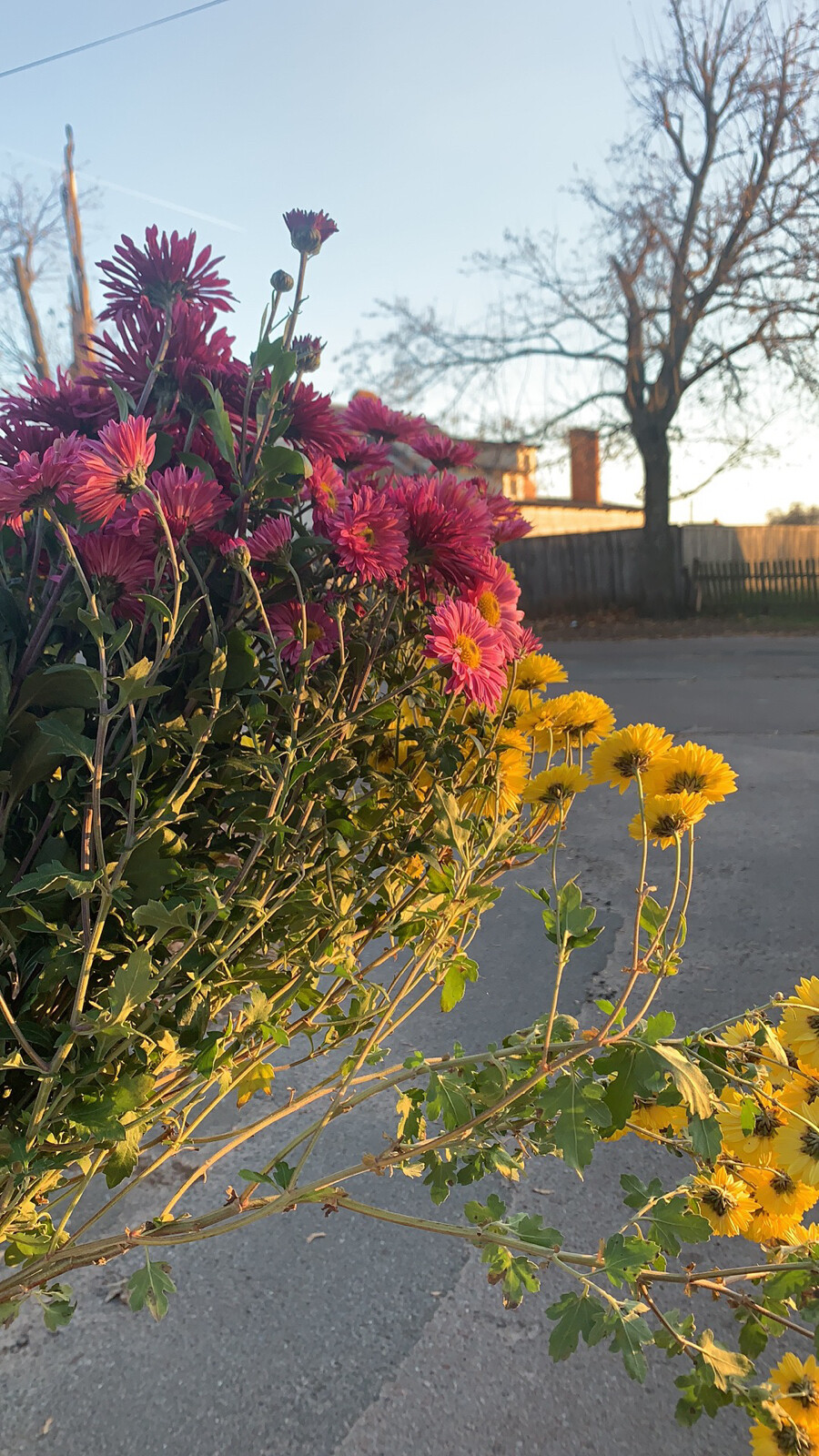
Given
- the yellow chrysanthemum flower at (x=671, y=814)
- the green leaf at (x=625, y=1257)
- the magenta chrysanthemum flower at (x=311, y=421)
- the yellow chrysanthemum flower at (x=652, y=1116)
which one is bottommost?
the green leaf at (x=625, y=1257)

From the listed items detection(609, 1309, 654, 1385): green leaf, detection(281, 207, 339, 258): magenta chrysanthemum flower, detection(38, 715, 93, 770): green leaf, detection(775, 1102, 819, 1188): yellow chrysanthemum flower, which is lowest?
detection(609, 1309, 654, 1385): green leaf

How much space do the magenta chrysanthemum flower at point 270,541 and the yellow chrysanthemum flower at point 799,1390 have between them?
870mm

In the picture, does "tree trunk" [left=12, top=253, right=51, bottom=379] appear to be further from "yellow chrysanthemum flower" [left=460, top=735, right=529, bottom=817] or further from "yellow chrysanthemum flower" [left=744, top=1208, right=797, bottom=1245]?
"yellow chrysanthemum flower" [left=744, top=1208, right=797, bottom=1245]

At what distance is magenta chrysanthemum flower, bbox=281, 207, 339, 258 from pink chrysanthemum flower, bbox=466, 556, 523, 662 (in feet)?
1.12

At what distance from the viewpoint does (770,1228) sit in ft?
3.94

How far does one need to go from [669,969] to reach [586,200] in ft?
62.9

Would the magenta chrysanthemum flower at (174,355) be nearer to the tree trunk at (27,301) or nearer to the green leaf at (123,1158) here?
the green leaf at (123,1158)

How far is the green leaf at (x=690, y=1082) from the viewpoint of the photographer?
95 cm

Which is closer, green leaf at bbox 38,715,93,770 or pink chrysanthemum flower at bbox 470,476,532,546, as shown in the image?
green leaf at bbox 38,715,93,770

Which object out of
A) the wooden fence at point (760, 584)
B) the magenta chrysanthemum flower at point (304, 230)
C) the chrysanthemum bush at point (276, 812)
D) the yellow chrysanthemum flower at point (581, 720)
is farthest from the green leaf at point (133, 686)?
the wooden fence at point (760, 584)

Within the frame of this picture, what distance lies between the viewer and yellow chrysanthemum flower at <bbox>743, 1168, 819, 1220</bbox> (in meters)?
1.13

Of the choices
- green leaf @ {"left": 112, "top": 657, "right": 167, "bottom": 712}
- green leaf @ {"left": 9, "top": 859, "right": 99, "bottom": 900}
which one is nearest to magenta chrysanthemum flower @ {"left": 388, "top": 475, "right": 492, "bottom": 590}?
green leaf @ {"left": 112, "top": 657, "right": 167, "bottom": 712}

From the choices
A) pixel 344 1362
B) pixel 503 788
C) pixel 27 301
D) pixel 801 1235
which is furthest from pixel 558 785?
pixel 27 301

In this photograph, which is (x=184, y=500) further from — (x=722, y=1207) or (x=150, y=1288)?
(x=722, y=1207)
